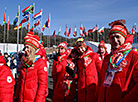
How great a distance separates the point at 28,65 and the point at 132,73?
1.83m

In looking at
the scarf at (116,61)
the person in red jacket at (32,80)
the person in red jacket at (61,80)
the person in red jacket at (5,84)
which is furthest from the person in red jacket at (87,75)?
the person in red jacket at (5,84)

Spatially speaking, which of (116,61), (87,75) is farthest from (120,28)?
(87,75)

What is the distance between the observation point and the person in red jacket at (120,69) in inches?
74.4

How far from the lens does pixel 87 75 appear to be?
3475 mm

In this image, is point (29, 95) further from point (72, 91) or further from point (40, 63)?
point (72, 91)

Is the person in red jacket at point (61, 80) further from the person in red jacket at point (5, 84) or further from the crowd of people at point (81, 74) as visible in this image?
the person in red jacket at point (5, 84)

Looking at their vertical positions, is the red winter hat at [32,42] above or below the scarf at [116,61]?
above

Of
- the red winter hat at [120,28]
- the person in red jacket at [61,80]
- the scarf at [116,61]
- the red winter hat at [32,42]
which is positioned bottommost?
the person in red jacket at [61,80]

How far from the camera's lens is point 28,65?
2889 mm

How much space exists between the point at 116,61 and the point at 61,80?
2427 millimetres

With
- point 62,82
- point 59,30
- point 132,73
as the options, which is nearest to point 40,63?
point 62,82

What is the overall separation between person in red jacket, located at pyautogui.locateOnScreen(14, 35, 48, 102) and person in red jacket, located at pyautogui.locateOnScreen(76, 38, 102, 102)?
37.2 inches

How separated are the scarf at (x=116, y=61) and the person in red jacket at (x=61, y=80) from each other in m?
2.10

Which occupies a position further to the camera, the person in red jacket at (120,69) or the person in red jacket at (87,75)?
the person in red jacket at (87,75)
